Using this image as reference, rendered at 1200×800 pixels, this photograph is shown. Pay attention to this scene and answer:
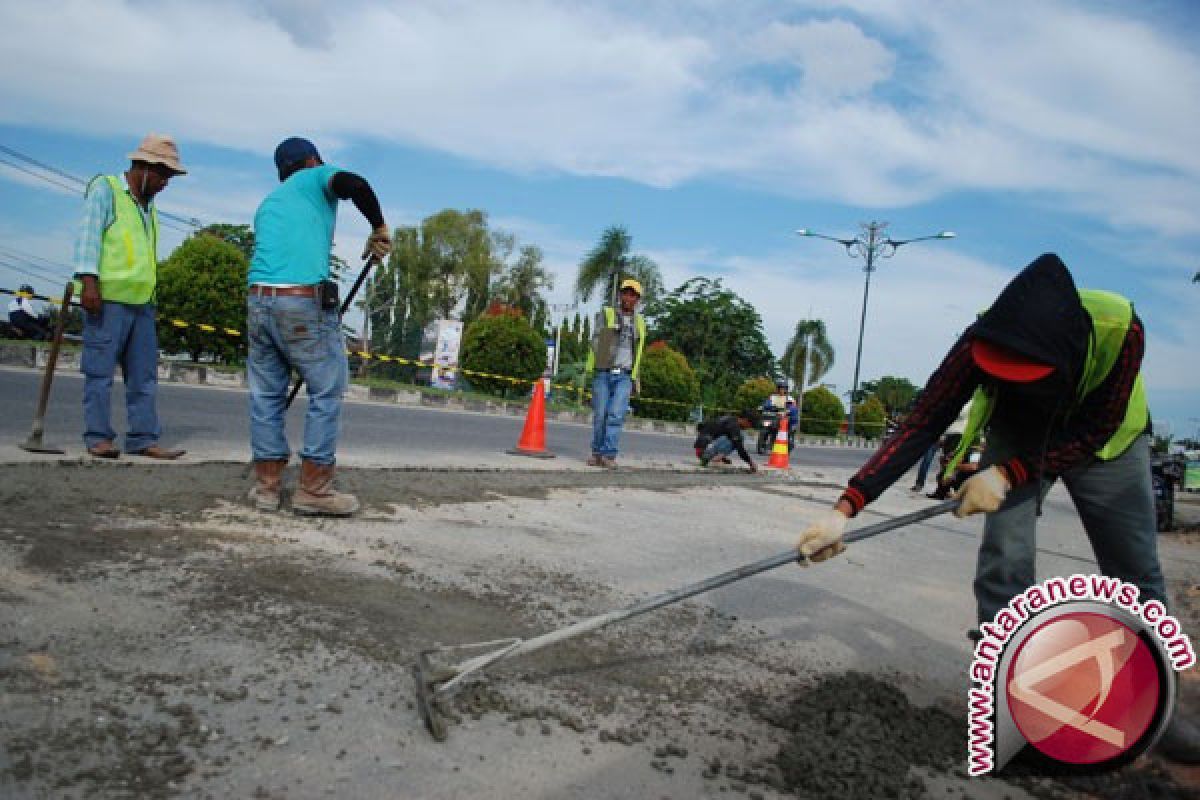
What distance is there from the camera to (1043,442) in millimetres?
2660

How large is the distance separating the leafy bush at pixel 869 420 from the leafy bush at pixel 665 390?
77.9ft

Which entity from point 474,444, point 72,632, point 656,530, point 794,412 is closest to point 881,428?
point 794,412

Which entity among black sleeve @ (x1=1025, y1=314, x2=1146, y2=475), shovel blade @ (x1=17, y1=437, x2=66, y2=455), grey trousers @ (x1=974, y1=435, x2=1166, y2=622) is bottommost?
shovel blade @ (x1=17, y1=437, x2=66, y2=455)

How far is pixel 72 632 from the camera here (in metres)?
2.32

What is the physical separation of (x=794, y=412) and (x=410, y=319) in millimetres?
33893

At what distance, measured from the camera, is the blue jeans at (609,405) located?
865cm

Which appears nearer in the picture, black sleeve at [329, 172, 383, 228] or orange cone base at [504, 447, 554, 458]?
black sleeve at [329, 172, 383, 228]

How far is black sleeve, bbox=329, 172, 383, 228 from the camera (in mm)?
4055

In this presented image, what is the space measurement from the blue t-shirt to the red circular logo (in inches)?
130

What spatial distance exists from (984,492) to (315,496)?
296 centimetres

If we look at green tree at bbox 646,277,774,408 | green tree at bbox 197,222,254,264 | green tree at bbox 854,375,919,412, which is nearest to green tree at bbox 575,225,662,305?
green tree at bbox 646,277,774,408

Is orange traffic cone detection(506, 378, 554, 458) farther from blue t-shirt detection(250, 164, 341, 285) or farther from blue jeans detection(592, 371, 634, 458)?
blue t-shirt detection(250, 164, 341, 285)

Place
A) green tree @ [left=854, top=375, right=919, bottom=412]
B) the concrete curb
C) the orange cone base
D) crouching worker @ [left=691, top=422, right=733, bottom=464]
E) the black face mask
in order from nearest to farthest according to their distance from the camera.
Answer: the black face mask, the orange cone base, crouching worker @ [left=691, top=422, right=733, bottom=464], the concrete curb, green tree @ [left=854, top=375, right=919, bottom=412]

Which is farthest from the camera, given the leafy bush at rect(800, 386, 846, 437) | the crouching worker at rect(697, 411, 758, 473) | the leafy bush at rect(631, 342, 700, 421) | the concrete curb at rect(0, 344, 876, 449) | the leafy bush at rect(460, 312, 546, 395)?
the leafy bush at rect(800, 386, 846, 437)
